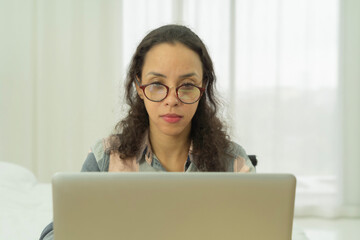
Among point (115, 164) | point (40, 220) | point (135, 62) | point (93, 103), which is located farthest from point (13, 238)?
point (93, 103)

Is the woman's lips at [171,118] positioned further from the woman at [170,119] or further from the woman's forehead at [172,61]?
the woman's forehead at [172,61]

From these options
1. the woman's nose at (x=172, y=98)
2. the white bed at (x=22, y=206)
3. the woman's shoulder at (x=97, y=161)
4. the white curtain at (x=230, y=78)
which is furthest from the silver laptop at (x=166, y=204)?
the white curtain at (x=230, y=78)

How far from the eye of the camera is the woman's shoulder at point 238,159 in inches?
50.9

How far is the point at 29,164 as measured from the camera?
3.27 m

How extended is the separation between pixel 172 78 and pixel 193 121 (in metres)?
0.29

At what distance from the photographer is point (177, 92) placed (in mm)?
1143

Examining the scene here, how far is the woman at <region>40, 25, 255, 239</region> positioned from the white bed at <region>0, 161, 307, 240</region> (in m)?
0.37

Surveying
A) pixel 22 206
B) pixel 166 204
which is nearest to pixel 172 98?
pixel 166 204

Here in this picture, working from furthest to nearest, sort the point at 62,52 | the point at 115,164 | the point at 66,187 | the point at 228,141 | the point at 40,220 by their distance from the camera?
the point at 62,52 → the point at 40,220 → the point at 228,141 → the point at 115,164 → the point at 66,187

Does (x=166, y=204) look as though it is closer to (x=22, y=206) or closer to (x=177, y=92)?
(x=177, y=92)

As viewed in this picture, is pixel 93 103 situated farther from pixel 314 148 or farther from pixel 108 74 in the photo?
pixel 314 148

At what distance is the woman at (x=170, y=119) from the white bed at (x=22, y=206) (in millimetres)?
367

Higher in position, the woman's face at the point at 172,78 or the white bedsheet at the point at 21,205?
the woman's face at the point at 172,78

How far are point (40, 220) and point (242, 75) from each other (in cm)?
213
